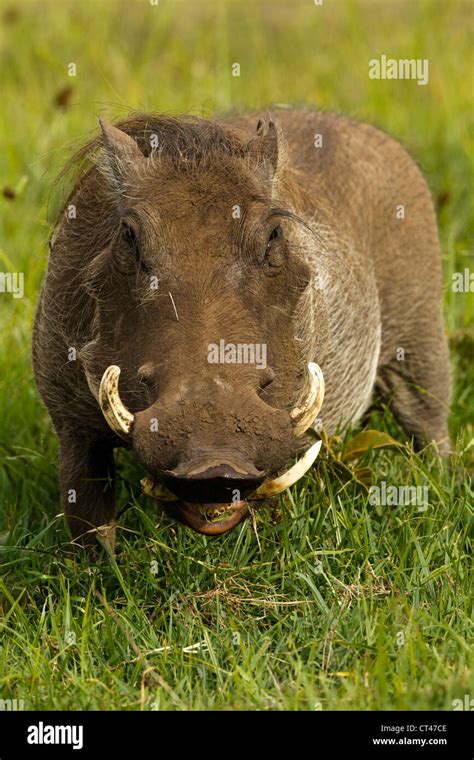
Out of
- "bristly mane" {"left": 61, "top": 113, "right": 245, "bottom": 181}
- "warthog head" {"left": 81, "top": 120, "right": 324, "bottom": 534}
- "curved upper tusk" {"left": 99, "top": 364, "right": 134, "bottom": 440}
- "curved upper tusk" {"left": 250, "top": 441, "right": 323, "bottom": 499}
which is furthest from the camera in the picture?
"bristly mane" {"left": 61, "top": 113, "right": 245, "bottom": 181}

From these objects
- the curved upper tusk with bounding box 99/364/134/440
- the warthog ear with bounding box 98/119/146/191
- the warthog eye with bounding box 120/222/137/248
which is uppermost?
the warthog ear with bounding box 98/119/146/191

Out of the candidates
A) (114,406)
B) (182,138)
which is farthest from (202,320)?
(182,138)

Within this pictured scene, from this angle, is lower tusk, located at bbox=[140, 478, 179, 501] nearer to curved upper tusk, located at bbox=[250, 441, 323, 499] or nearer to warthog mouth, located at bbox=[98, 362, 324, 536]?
warthog mouth, located at bbox=[98, 362, 324, 536]

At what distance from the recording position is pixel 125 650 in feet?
10.6

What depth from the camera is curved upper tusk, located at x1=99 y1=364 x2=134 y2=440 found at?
2.94m

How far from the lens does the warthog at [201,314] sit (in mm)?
2836

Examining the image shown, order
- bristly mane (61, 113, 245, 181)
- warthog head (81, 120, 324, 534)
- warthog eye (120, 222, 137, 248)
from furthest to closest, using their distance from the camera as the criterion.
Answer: bristly mane (61, 113, 245, 181), warthog eye (120, 222, 137, 248), warthog head (81, 120, 324, 534)

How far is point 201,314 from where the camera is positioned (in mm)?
3014

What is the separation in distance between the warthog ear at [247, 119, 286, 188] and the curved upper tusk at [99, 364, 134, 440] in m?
0.74

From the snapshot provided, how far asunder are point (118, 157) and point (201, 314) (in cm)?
60

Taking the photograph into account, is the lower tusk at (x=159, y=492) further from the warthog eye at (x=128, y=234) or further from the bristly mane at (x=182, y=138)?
the bristly mane at (x=182, y=138)

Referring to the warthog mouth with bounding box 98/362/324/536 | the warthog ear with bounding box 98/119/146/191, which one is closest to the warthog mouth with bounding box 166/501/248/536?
the warthog mouth with bounding box 98/362/324/536

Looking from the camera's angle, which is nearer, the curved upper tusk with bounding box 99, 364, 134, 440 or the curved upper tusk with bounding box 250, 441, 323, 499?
the curved upper tusk with bounding box 99, 364, 134, 440

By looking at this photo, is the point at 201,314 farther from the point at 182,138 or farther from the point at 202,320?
the point at 182,138
